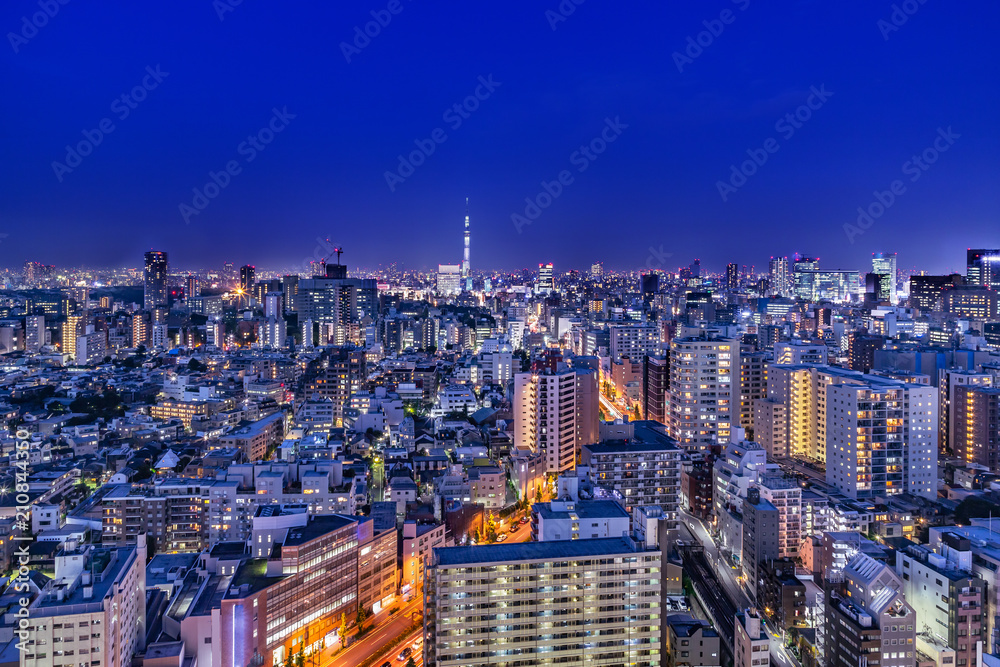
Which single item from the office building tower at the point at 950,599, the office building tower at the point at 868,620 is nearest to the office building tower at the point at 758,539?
the office building tower at the point at 950,599

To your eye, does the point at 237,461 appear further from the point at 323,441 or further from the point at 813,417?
the point at 813,417

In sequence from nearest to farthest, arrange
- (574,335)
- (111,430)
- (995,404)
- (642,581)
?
(642,581) → (995,404) → (111,430) → (574,335)

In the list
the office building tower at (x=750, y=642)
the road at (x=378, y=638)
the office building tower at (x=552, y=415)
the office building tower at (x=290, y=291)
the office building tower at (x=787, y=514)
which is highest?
the office building tower at (x=290, y=291)

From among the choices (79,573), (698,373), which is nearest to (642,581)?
(79,573)

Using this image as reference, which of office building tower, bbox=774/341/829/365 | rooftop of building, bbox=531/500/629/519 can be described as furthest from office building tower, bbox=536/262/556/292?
rooftop of building, bbox=531/500/629/519

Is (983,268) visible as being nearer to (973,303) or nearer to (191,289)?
(973,303)

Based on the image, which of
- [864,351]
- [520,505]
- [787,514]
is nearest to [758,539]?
[787,514]

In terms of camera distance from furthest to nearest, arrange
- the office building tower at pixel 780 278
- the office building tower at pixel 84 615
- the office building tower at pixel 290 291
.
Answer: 1. the office building tower at pixel 780 278
2. the office building tower at pixel 290 291
3. the office building tower at pixel 84 615

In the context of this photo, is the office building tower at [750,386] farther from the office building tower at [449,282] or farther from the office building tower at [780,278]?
the office building tower at [449,282]
